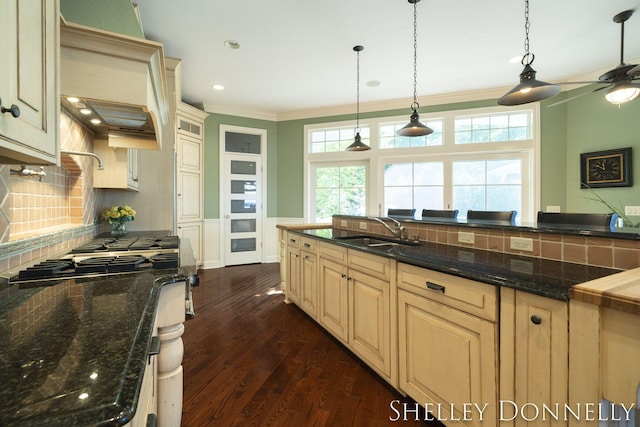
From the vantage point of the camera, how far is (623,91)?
228 cm

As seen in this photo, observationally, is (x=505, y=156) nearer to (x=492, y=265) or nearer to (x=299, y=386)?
(x=492, y=265)

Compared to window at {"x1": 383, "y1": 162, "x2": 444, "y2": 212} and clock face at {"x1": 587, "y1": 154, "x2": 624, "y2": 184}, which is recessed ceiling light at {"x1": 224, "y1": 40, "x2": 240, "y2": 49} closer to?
window at {"x1": 383, "y1": 162, "x2": 444, "y2": 212}

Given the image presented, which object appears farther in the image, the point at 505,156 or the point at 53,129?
the point at 505,156

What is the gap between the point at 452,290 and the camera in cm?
123

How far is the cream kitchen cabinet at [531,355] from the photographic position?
898 millimetres

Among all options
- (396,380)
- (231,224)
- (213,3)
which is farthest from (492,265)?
(231,224)

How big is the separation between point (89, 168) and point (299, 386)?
2.14 metres

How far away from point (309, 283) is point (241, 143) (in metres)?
3.61

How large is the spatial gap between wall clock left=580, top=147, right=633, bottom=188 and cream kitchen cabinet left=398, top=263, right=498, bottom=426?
12.9 feet

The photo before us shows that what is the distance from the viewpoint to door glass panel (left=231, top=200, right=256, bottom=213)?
207 inches

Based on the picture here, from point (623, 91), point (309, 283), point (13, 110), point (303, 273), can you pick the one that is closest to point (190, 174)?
point (303, 273)

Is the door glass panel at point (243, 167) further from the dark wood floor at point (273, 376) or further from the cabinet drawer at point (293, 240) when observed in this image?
the dark wood floor at point (273, 376)

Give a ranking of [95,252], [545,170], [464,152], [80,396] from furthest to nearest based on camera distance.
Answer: [464,152], [545,170], [95,252], [80,396]

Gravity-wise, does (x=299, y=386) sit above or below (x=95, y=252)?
below
